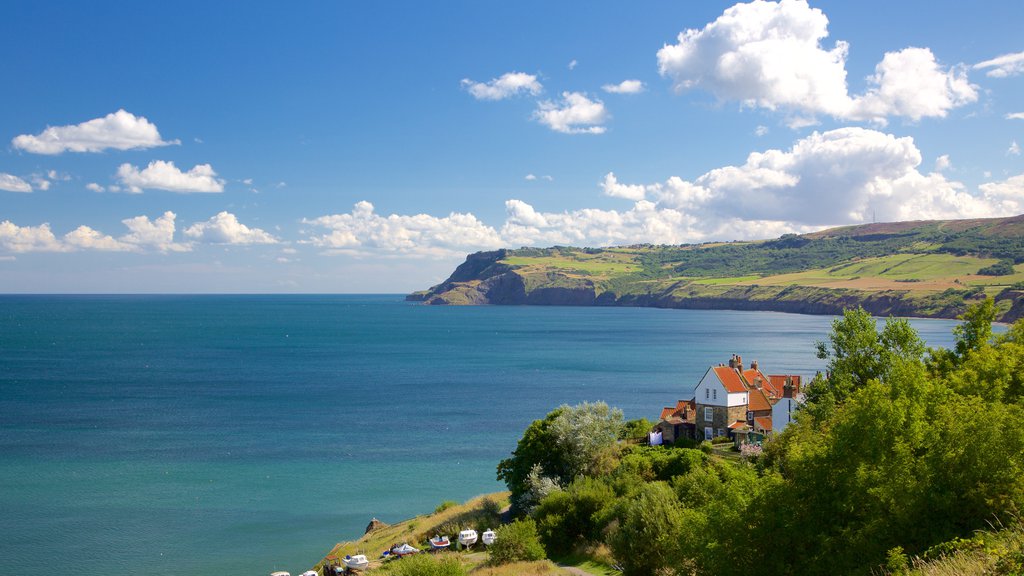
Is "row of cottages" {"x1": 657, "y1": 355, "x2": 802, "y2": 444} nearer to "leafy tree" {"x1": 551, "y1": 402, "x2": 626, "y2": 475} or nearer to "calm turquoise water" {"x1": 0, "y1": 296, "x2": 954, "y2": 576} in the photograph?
"leafy tree" {"x1": 551, "y1": 402, "x2": 626, "y2": 475}

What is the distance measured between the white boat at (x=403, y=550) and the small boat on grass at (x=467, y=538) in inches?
95.9

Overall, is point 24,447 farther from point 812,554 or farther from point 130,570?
point 812,554

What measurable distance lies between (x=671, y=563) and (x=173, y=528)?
116 ft

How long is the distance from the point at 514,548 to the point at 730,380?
2345 cm

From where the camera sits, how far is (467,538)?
38.8 m

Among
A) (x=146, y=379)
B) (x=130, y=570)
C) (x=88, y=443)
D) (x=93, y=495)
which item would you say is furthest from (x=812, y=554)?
(x=146, y=379)

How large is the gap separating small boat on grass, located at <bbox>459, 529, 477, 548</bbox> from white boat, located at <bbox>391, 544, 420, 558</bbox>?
244cm

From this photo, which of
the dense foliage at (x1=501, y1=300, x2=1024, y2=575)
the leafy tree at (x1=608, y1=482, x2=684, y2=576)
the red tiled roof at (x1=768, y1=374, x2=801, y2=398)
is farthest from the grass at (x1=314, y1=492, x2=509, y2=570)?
the red tiled roof at (x1=768, y1=374, x2=801, y2=398)

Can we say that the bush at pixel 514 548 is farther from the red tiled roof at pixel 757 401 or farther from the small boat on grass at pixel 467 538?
the red tiled roof at pixel 757 401

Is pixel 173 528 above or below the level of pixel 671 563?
below

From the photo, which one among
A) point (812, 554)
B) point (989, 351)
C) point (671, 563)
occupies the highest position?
point (989, 351)

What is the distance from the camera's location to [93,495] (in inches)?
2083

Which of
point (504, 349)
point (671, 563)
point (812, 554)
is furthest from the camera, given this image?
point (504, 349)

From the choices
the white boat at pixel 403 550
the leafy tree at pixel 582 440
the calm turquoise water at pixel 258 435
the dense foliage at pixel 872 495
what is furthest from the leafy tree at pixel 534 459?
the dense foliage at pixel 872 495
